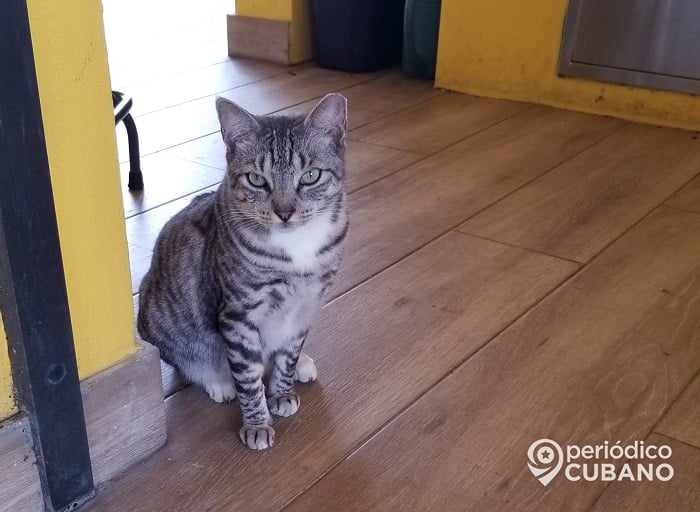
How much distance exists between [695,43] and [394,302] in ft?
4.62

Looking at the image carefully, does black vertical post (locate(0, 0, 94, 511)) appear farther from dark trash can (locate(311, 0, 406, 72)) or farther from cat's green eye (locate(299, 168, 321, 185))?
dark trash can (locate(311, 0, 406, 72))

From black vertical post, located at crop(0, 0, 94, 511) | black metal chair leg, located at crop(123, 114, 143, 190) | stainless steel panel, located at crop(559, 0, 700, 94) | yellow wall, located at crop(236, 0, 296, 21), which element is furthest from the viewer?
yellow wall, located at crop(236, 0, 296, 21)

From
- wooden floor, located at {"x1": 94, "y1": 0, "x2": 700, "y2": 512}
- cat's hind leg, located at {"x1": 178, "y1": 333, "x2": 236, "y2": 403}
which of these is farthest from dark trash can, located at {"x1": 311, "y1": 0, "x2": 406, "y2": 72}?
cat's hind leg, located at {"x1": 178, "y1": 333, "x2": 236, "y2": 403}

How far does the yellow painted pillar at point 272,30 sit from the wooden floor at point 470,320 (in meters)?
0.50

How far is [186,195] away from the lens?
6.23 ft

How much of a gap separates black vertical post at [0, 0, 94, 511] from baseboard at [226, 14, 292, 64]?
219 centimetres

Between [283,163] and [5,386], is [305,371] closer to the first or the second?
[283,163]

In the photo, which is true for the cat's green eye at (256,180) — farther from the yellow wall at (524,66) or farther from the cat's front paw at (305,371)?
the yellow wall at (524,66)

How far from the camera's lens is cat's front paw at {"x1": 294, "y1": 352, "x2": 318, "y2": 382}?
1277 millimetres

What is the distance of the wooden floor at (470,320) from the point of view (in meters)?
1.08

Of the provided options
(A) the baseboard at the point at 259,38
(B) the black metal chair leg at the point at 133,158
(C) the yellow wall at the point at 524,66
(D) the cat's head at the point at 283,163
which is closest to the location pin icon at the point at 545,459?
(D) the cat's head at the point at 283,163

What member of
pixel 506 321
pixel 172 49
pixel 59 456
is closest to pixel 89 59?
pixel 59 456

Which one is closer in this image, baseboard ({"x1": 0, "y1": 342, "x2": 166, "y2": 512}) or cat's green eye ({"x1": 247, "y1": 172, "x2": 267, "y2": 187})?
baseboard ({"x1": 0, "y1": 342, "x2": 166, "y2": 512})

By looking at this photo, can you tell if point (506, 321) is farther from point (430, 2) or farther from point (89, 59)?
point (430, 2)
